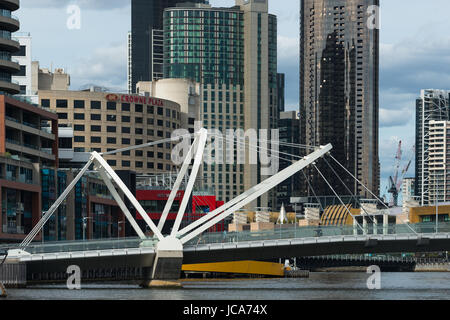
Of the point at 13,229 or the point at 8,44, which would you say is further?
the point at 8,44

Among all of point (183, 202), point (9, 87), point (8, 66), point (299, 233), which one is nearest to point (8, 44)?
point (8, 66)

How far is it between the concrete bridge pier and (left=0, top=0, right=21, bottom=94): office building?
51651 mm

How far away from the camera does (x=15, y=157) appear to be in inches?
5374

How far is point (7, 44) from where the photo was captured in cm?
15212

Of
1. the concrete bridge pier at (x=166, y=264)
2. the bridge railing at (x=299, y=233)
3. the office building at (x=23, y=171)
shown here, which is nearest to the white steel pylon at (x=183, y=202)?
the concrete bridge pier at (x=166, y=264)

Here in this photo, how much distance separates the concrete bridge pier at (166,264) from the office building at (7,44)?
5165 centimetres

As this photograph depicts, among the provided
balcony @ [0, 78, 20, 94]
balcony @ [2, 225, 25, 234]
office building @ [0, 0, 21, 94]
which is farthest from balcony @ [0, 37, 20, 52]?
balcony @ [2, 225, 25, 234]

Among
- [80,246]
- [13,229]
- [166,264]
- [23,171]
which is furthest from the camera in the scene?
[23,171]

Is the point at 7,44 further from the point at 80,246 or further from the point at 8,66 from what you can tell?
the point at 80,246

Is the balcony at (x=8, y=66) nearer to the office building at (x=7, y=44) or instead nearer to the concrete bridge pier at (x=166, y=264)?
the office building at (x=7, y=44)

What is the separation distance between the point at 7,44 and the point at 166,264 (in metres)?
58.1
